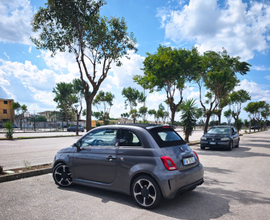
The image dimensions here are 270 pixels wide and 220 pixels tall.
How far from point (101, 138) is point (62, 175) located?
4.84 ft

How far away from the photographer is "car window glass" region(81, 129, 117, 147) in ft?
15.8

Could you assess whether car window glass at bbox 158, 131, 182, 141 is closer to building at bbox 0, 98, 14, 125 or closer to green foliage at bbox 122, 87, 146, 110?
green foliage at bbox 122, 87, 146, 110

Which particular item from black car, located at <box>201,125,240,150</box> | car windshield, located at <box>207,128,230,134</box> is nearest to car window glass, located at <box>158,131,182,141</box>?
black car, located at <box>201,125,240,150</box>

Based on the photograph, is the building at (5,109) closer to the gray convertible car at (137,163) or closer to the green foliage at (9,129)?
the green foliage at (9,129)

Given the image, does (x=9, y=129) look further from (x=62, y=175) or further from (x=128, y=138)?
(x=128, y=138)

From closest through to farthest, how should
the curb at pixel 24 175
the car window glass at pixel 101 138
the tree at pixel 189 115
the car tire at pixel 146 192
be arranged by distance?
the car tire at pixel 146 192, the car window glass at pixel 101 138, the curb at pixel 24 175, the tree at pixel 189 115

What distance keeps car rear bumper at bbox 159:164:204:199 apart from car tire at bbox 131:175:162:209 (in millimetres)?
140

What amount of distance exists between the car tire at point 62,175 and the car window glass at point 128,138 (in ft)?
5.79

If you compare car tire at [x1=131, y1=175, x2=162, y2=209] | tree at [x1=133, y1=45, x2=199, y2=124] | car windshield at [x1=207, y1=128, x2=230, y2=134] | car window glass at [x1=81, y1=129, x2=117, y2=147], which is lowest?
car tire at [x1=131, y1=175, x2=162, y2=209]

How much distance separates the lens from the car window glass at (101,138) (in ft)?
15.8

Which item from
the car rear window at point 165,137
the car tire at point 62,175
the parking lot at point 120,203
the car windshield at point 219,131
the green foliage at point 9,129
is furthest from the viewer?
the green foliage at point 9,129

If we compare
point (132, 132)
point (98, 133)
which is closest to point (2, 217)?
point (98, 133)

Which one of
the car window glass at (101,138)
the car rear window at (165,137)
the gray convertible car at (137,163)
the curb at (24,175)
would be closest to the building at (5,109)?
the curb at (24,175)

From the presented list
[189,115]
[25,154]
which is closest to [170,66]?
[189,115]
